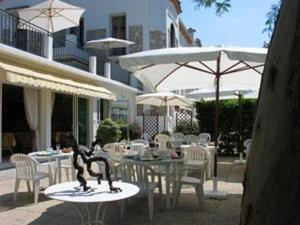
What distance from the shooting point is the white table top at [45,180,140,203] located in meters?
4.69

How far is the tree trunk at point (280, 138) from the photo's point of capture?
1.59m

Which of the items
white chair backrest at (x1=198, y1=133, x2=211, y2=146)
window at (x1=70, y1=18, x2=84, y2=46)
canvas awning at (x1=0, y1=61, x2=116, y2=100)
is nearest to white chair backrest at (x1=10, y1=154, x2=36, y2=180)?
canvas awning at (x1=0, y1=61, x2=116, y2=100)

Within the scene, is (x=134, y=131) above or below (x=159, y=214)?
above

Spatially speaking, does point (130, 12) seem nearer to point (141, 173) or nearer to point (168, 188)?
point (168, 188)

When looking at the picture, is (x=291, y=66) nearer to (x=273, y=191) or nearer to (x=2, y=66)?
(x=273, y=191)

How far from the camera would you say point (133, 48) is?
24.9 metres

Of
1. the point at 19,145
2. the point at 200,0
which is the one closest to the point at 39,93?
the point at 19,145

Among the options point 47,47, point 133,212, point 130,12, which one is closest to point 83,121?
point 47,47

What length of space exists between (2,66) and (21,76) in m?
0.77

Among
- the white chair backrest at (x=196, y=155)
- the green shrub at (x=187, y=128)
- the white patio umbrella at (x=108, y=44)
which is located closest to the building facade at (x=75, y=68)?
the white patio umbrella at (x=108, y=44)

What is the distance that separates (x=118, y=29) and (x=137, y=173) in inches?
771

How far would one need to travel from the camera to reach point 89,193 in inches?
197

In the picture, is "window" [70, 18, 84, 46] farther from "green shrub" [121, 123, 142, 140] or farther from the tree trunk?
the tree trunk

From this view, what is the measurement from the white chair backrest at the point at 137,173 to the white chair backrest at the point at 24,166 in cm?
212
